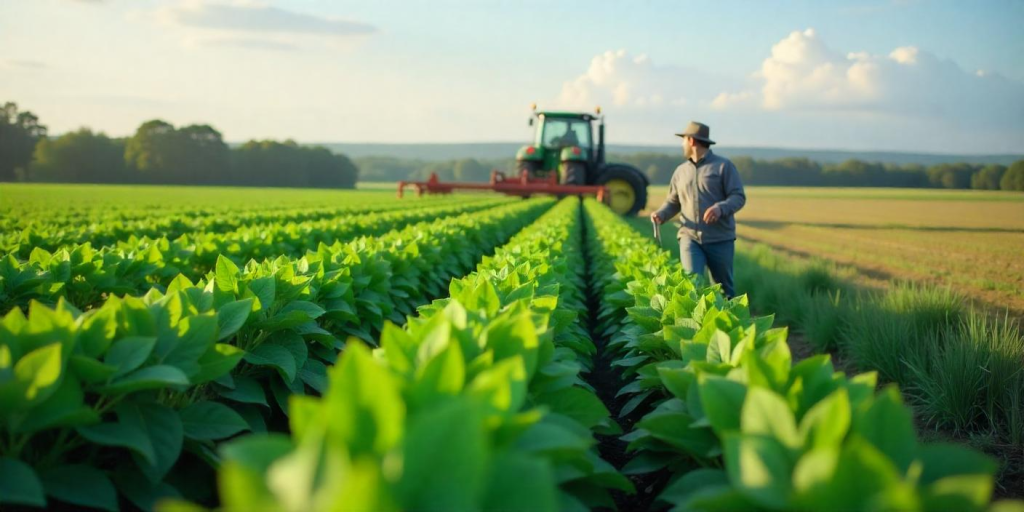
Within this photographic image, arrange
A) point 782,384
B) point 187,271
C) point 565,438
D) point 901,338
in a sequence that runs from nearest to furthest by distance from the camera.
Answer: point 565,438, point 782,384, point 901,338, point 187,271

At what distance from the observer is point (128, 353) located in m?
1.89

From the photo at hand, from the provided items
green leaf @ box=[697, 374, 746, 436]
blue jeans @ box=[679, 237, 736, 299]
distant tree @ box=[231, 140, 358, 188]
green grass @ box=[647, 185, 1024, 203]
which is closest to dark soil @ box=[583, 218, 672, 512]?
green leaf @ box=[697, 374, 746, 436]

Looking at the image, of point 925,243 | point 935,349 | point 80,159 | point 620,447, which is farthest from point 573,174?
point 80,159

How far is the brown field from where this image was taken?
10.8 metres

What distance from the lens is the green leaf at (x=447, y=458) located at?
104 centimetres

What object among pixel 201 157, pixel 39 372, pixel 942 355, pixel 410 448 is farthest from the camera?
pixel 201 157

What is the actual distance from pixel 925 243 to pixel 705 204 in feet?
A: 49.9

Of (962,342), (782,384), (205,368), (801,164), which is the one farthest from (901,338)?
A: (801,164)

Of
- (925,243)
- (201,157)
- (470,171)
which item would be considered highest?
(201,157)

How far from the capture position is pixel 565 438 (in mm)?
1454

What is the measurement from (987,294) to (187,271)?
10.8 meters

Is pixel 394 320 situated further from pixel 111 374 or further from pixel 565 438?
pixel 565 438

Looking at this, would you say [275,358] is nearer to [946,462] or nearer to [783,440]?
[783,440]

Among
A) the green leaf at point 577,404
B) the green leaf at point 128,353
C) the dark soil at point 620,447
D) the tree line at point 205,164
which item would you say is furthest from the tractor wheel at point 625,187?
the tree line at point 205,164
